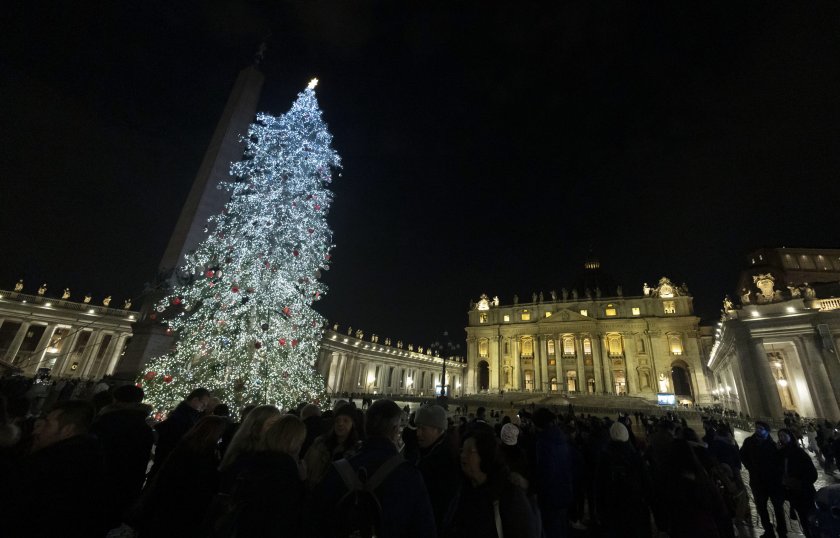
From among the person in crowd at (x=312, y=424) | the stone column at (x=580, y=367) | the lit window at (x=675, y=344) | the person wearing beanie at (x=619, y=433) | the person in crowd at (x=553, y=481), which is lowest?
the person in crowd at (x=553, y=481)

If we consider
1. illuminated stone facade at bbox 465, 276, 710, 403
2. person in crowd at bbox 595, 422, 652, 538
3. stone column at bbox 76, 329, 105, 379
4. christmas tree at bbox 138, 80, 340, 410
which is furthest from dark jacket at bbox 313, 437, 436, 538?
stone column at bbox 76, 329, 105, 379

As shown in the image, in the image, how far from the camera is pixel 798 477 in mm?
6020

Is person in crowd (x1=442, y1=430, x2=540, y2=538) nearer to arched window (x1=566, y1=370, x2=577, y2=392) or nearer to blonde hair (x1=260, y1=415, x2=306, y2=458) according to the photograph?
blonde hair (x1=260, y1=415, x2=306, y2=458)

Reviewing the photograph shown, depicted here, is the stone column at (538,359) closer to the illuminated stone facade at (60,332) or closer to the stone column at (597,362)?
the stone column at (597,362)

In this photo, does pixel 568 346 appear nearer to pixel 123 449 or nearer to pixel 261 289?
pixel 261 289

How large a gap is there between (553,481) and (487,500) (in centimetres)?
326

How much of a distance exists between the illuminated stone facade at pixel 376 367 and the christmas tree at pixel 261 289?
3139 cm

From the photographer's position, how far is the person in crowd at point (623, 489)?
4723 millimetres

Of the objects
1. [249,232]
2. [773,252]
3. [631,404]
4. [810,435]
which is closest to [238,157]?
[249,232]

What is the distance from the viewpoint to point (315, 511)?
238 cm

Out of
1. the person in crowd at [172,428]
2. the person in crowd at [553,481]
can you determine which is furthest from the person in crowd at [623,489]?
the person in crowd at [172,428]

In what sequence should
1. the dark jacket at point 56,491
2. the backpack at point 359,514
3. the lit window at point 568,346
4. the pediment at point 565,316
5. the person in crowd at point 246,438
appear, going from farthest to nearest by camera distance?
the pediment at point 565,316, the lit window at point 568,346, the person in crowd at point 246,438, the dark jacket at point 56,491, the backpack at point 359,514

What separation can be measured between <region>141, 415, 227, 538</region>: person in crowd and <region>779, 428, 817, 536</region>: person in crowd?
8904 millimetres

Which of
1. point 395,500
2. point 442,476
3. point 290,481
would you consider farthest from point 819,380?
point 290,481
